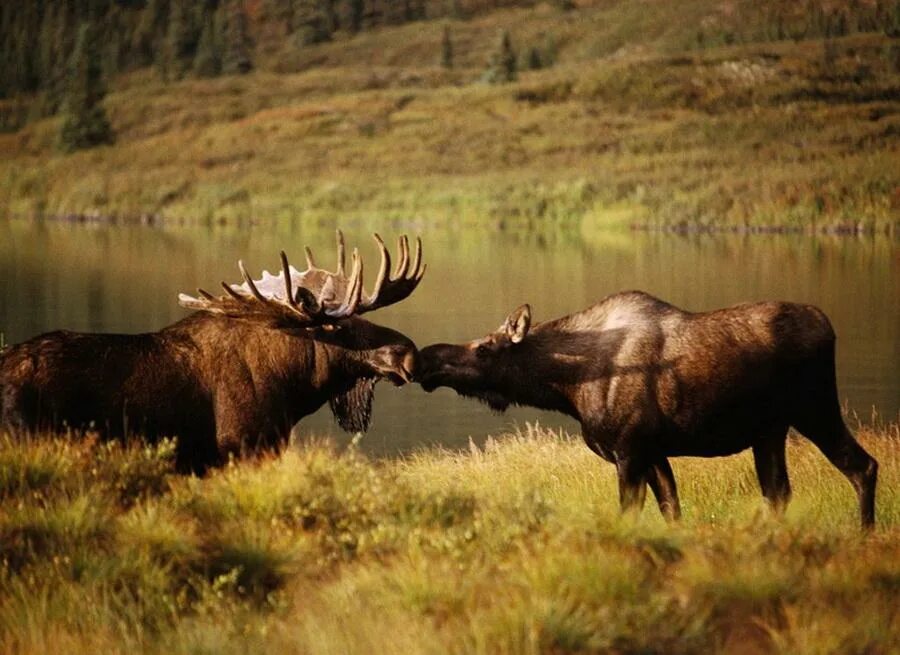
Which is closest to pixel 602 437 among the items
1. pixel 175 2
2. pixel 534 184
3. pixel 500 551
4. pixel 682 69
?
pixel 500 551

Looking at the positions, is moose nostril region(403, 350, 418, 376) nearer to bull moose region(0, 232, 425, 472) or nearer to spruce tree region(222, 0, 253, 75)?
bull moose region(0, 232, 425, 472)

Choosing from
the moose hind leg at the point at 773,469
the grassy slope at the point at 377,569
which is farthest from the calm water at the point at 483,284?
the grassy slope at the point at 377,569

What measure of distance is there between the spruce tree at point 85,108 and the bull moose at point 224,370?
102 metres

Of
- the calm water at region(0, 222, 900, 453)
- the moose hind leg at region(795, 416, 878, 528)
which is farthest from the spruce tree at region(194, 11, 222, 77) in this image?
the moose hind leg at region(795, 416, 878, 528)

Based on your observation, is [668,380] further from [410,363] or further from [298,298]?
[298,298]

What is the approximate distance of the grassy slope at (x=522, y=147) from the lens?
230 ft

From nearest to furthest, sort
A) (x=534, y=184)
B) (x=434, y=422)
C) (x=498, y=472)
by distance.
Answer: (x=498, y=472)
(x=434, y=422)
(x=534, y=184)

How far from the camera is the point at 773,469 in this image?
10.2 meters

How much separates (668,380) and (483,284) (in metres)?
31.2

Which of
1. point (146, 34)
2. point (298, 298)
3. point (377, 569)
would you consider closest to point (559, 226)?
point (298, 298)

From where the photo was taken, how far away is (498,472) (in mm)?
13477

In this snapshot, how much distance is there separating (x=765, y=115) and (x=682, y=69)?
57.4 feet

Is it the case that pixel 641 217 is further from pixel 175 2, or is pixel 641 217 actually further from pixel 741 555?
pixel 175 2

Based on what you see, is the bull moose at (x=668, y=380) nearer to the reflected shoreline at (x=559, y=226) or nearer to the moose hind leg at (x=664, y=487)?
the moose hind leg at (x=664, y=487)
